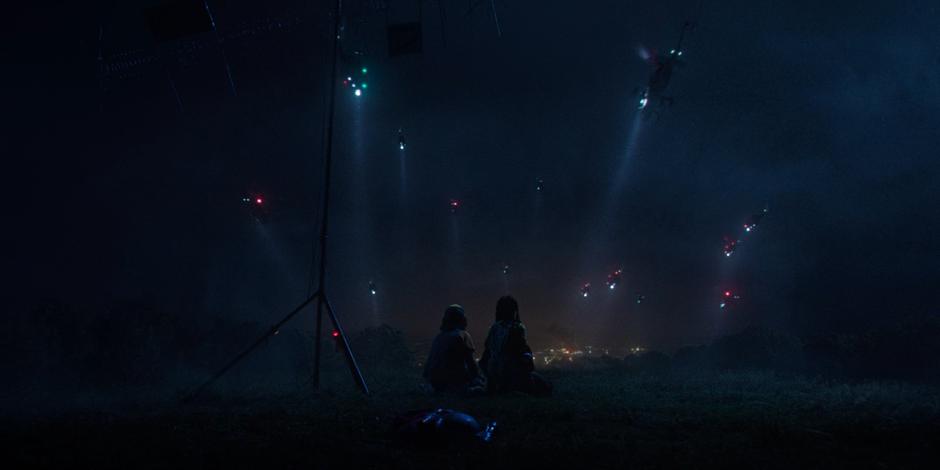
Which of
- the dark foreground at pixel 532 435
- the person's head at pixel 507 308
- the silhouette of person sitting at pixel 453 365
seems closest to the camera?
the dark foreground at pixel 532 435

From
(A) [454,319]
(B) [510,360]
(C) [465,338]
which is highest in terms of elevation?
Answer: (A) [454,319]

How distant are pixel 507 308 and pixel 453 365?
187 cm

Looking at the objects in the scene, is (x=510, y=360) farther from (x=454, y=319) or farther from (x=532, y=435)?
(x=532, y=435)

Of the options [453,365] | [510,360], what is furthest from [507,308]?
[453,365]

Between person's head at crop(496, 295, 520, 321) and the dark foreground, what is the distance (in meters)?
2.16

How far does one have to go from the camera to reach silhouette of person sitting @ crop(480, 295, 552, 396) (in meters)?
10.9

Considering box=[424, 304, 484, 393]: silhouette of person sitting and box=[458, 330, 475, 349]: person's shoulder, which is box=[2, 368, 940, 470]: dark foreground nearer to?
box=[424, 304, 484, 393]: silhouette of person sitting

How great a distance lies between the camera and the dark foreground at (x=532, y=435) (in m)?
5.18

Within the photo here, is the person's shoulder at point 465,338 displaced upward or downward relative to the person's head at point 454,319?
downward

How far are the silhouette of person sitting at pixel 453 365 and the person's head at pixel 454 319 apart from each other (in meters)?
0.19

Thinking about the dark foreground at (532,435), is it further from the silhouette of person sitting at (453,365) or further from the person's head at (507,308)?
the person's head at (507,308)

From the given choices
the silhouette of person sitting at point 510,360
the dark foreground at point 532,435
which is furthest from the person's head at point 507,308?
the dark foreground at point 532,435

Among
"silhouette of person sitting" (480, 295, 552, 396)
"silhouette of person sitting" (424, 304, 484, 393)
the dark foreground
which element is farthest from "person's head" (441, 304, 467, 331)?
the dark foreground

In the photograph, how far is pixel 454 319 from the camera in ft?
40.3
